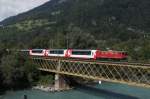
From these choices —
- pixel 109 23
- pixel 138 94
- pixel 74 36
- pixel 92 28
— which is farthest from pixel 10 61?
pixel 109 23

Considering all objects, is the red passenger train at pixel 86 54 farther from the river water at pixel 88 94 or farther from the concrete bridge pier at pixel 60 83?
the river water at pixel 88 94

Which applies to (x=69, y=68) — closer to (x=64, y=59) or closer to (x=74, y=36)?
(x=64, y=59)

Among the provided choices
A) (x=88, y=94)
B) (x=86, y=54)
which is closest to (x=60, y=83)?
(x=86, y=54)

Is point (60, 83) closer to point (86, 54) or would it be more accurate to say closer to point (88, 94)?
point (86, 54)

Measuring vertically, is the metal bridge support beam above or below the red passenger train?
below

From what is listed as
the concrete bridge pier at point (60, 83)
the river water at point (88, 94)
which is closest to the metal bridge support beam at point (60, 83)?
the concrete bridge pier at point (60, 83)

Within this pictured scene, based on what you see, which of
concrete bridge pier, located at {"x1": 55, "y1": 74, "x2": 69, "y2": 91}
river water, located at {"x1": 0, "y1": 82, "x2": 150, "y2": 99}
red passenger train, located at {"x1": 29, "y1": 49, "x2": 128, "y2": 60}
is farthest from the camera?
concrete bridge pier, located at {"x1": 55, "y1": 74, "x2": 69, "y2": 91}

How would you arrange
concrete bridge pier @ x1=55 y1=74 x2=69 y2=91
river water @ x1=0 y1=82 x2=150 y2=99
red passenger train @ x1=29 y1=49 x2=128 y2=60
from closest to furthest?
1. river water @ x1=0 y1=82 x2=150 y2=99
2. red passenger train @ x1=29 y1=49 x2=128 y2=60
3. concrete bridge pier @ x1=55 y1=74 x2=69 y2=91

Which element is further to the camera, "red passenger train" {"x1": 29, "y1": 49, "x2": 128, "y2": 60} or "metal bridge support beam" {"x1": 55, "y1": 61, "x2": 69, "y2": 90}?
"metal bridge support beam" {"x1": 55, "y1": 61, "x2": 69, "y2": 90}

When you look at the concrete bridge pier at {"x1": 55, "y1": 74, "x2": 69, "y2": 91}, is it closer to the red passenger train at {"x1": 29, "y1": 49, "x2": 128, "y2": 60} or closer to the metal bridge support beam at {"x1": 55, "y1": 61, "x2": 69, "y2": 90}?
the metal bridge support beam at {"x1": 55, "y1": 61, "x2": 69, "y2": 90}

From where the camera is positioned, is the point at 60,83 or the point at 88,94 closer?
the point at 88,94

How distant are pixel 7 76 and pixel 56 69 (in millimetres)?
9769

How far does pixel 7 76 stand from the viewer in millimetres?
63781

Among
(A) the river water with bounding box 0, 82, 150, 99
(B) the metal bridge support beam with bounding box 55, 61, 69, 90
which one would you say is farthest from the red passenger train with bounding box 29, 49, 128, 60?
(A) the river water with bounding box 0, 82, 150, 99
